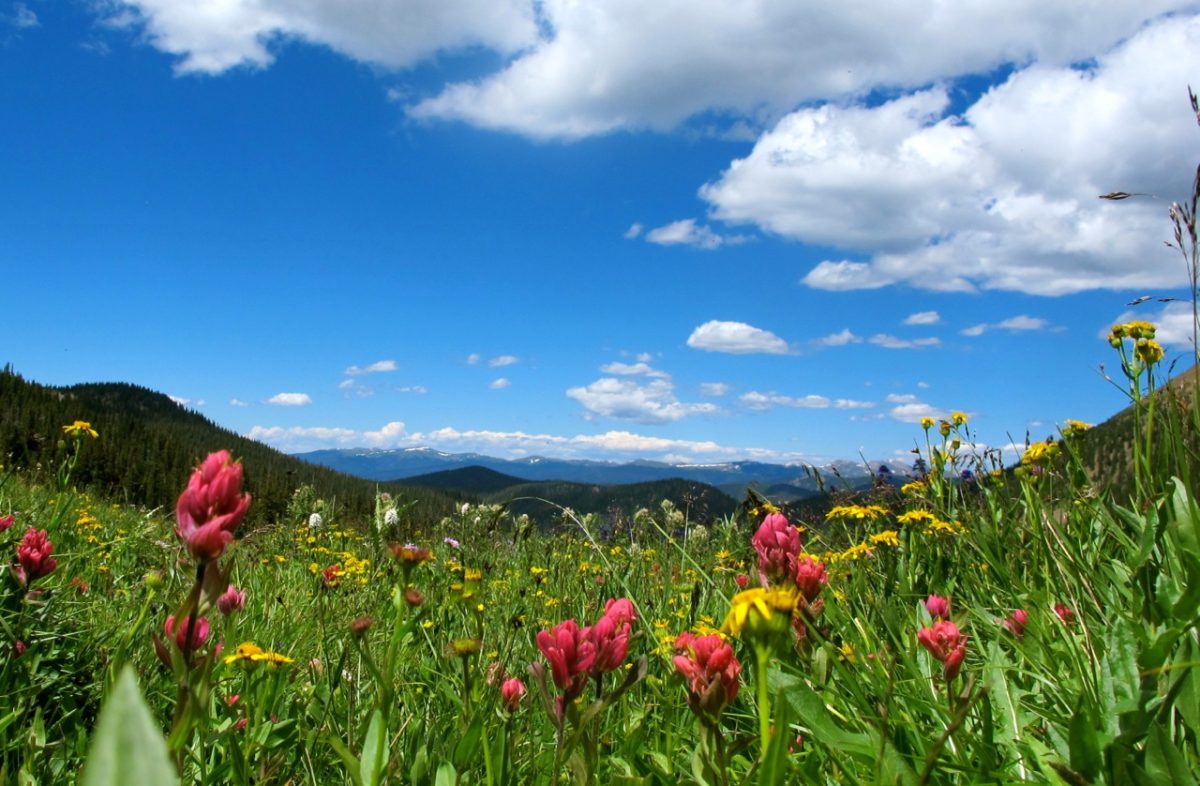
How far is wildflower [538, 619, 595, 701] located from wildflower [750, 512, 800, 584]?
41 cm

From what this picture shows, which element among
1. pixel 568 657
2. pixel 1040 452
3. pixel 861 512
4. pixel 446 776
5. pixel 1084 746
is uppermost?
pixel 1040 452

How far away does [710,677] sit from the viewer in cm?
124

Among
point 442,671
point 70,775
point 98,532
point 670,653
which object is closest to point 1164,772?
point 670,653

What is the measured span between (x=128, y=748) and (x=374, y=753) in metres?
1.10

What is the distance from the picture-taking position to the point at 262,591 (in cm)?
408

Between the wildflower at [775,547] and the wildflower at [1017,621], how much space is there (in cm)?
84

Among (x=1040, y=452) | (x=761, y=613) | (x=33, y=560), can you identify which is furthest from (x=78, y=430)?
(x=1040, y=452)

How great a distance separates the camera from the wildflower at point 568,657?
53.3 inches

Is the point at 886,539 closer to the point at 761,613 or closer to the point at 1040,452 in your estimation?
the point at 1040,452

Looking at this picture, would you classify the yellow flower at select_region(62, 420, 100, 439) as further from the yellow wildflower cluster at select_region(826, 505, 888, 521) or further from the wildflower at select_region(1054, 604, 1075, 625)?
the wildflower at select_region(1054, 604, 1075, 625)

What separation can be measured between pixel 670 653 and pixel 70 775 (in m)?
1.55

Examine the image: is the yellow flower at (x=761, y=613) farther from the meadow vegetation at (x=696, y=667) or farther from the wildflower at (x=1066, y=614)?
the wildflower at (x=1066, y=614)

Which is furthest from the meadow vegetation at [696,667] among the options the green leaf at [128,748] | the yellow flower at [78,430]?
the yellow flower at [78,430]

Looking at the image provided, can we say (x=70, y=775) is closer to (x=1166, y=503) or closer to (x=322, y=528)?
(x=1166, y=503)
